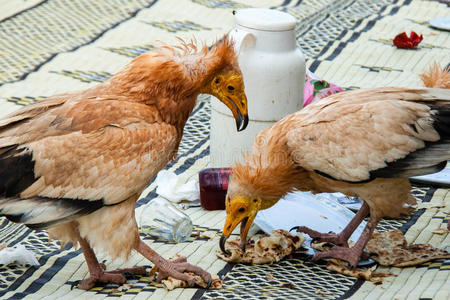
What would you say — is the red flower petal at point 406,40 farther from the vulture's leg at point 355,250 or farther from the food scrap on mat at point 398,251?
the vulture's leg at point 355,250

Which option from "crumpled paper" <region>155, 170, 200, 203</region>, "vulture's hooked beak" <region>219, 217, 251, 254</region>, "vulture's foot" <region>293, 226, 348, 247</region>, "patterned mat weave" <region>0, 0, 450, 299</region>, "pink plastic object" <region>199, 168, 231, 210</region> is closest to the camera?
"patterned mat weave" <region>0, 0, 450, 299</region>

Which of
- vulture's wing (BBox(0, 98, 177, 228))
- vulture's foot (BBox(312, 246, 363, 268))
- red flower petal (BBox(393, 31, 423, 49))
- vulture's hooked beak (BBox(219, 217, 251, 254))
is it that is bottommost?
vulture's foot (BBox(312, 246, 363, 268))

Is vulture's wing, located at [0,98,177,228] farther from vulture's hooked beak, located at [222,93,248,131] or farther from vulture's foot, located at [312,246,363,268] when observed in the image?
vulture's foot, located at [312,246,363,268]

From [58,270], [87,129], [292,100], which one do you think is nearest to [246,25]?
[292,100]

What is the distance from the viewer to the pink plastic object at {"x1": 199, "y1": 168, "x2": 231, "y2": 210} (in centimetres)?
367

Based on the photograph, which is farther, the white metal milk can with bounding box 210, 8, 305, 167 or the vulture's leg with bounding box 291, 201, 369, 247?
the white metal milk can with bounding box 210, 8, 305, 167

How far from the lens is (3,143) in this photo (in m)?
2.76

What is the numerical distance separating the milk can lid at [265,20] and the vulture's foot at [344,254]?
1.26m

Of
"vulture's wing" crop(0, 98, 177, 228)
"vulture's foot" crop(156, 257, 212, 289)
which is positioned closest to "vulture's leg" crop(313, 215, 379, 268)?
"vulture's foot" crop(156, 257, 212, 289)

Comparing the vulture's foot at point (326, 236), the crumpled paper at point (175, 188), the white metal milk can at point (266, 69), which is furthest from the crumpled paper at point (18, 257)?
the white metal milk can at point (266, 69)

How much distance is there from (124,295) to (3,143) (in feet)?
2.37

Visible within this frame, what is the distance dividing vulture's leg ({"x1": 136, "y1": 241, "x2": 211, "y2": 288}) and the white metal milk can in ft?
3.81

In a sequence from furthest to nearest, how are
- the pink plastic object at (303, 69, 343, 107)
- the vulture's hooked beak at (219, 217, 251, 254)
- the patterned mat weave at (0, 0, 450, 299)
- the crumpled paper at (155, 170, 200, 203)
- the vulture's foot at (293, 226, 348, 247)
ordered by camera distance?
the pink plastic object at (303, 69, 343, 107), the crumpled paper at (155, 170, 200, 203), the vulture's foot at (293, 226, 348, 247), the vulture's hooked beak at (219, 217, 251, 254), the patterned mat weave at (0, 0, 450, 299)

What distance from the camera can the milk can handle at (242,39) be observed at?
3801mm
